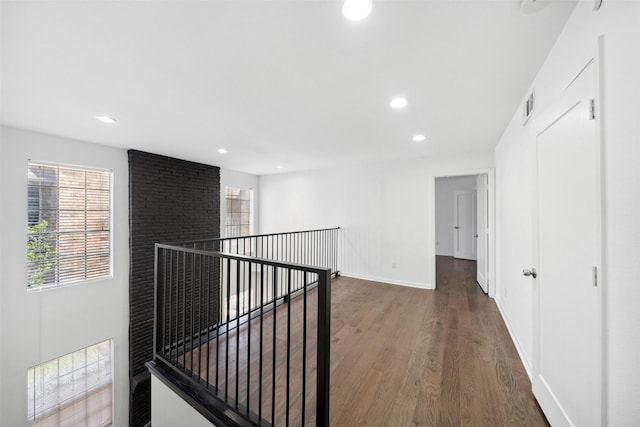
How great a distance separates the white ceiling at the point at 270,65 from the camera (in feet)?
4.10

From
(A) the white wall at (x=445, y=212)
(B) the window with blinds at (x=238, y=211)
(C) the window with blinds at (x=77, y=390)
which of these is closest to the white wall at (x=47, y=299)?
(C) the window with blinds at (x=77, y=390)

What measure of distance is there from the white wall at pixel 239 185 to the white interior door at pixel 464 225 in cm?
594

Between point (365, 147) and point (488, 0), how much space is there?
2.59 meters

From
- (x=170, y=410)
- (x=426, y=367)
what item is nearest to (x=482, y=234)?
(x=426, y=367)

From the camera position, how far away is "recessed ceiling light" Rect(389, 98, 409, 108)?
2.16 m

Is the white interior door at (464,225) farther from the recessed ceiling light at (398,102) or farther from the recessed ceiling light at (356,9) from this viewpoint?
the recessed ceiling light at (356,9)

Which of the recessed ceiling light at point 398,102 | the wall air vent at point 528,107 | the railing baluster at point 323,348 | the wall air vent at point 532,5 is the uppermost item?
the recessed ceiling light at point 398,102

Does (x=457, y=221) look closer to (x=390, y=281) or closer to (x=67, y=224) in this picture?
(x=390, y=281)

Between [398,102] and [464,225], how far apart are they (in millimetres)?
6023

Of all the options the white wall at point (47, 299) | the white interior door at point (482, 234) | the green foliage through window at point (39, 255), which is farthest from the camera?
the white interior door at point (482, 234)

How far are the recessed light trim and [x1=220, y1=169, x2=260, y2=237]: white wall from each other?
4.73 meters

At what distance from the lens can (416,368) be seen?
6.42ft

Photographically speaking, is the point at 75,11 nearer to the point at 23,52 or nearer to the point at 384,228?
the point at 23,52

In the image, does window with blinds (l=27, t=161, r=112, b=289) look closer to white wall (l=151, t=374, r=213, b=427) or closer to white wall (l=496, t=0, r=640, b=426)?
white wall (l=151, t=374, r=213, b=427)
